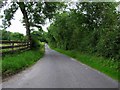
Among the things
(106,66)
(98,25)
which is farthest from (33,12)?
(106,66)

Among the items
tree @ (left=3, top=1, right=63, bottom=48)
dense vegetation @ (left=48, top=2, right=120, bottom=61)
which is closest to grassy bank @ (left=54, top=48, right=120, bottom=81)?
dense vegetation @ (left=48, top=2, right=120, bottom=61)

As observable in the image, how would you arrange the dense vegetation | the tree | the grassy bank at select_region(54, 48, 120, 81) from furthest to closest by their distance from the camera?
the tree, the dense vegetation, the grassy bank at select_region(54, 48, 120, 81)

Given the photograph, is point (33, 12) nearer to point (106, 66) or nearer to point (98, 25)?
point (98, 25)

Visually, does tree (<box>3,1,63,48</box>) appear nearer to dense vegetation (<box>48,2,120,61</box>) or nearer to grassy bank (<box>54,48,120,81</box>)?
dense vegetation (<box>48,2,120,61</box>)

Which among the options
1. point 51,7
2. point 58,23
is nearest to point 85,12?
point 51,7

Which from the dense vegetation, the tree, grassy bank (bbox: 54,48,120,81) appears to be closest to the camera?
grassy bank (bbox: 54,48,120,81)

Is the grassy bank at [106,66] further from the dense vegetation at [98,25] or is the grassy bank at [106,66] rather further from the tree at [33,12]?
the tree at [33,12]

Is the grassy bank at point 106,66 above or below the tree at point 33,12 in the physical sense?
below

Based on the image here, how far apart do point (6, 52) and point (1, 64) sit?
14.7ft

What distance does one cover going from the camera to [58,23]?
170 ft

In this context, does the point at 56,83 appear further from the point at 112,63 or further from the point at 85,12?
the point at 85,12

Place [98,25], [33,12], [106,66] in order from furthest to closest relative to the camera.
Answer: [33,12]
[98,25]
[106,66]

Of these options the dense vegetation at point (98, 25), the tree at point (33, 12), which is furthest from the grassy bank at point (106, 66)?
the tree at point (33, 12)

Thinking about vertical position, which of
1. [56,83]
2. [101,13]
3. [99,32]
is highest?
[101,13]
